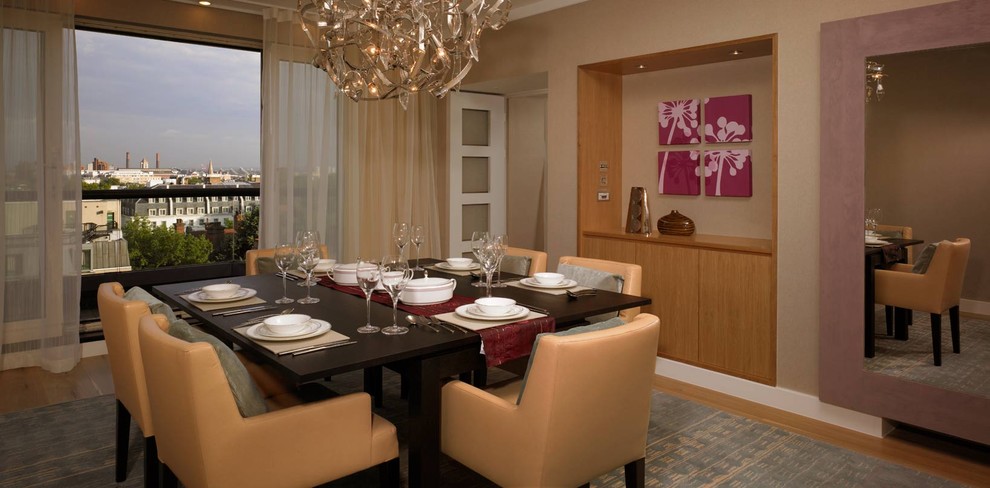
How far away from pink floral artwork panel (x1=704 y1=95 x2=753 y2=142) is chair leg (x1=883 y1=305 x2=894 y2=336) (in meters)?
1.43

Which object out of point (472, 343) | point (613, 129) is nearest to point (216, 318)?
point (472, 343)

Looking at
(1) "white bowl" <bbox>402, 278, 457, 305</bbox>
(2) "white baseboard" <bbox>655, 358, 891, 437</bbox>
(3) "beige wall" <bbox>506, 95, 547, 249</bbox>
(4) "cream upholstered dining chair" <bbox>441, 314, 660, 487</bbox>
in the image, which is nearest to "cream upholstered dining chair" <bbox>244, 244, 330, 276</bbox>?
(1) "white bowl" <bbox>402, 278, 457, 305</bbox>

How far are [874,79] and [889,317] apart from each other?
110 cm

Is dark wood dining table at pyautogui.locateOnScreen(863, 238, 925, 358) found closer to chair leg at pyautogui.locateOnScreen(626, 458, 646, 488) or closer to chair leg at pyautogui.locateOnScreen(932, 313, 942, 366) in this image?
chair leg at pyautogui.locateOnScreen(932, 313, 942, 366)

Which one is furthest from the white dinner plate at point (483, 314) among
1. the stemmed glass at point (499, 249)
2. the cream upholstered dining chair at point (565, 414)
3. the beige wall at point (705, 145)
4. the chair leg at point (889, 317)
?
the beige wall at point (705, 145)

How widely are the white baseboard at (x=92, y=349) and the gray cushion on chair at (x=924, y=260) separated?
4.99 m

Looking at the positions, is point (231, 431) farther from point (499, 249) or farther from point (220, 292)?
point (499, 249)

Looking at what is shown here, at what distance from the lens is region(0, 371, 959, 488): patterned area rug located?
103 inches

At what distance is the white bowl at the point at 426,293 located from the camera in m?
2.55

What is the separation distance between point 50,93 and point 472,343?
3.69 m

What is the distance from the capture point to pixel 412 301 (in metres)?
2.56

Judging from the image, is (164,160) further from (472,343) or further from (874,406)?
(874,406)

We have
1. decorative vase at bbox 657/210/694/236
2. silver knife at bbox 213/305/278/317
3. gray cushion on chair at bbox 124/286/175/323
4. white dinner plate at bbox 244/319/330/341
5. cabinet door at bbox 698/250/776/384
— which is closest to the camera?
white dinner plate at bbox 244/319/330/341

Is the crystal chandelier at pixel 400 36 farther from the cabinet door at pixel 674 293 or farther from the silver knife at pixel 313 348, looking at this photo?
the cabinet door at pixel 674 293
